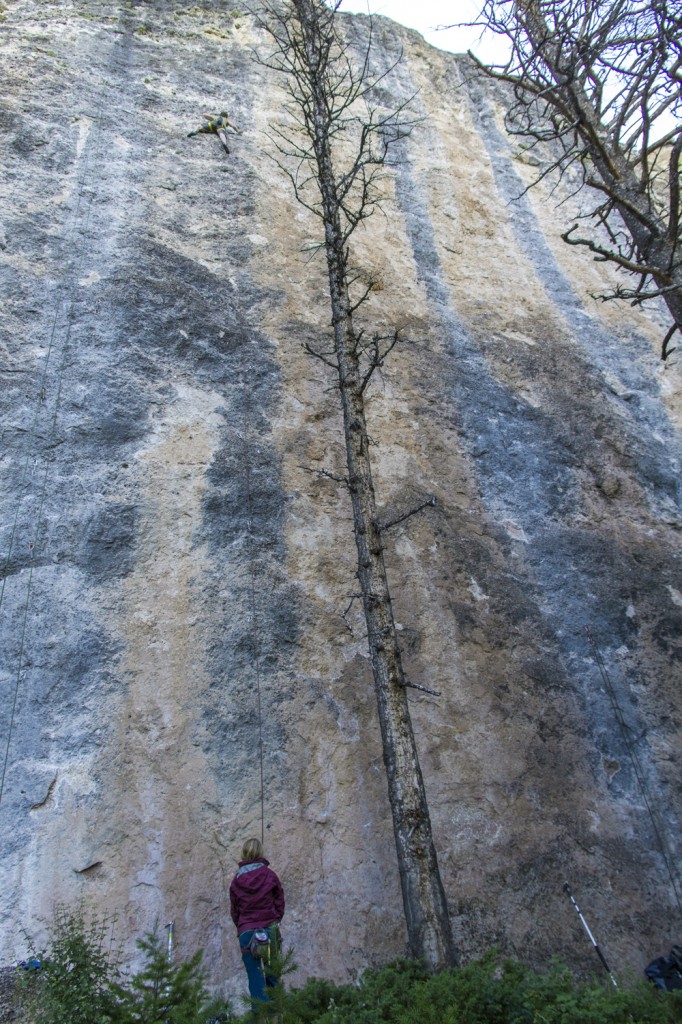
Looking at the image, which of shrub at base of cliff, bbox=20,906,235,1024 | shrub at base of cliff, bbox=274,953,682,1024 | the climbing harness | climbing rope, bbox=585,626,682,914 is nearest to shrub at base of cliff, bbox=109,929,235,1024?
shrub at base of cliff, bbox=20,906,235,1024

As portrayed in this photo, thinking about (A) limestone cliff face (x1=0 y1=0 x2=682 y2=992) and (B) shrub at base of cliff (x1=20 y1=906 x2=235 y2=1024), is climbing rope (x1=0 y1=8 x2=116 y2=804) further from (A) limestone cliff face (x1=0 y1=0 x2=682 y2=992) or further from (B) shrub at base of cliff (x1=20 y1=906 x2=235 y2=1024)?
(B) shrub at base of cliff (x1=20 y1=906 x2=235 y2=1024)

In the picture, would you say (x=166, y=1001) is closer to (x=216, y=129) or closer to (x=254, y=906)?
(x=254, y=906)

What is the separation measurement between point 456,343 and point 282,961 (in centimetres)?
789

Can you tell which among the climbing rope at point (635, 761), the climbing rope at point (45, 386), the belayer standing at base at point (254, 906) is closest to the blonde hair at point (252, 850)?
the belayer standing at base at point (254, 906)

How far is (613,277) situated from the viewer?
1184cm

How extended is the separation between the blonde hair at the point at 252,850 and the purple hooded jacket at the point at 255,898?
39mm

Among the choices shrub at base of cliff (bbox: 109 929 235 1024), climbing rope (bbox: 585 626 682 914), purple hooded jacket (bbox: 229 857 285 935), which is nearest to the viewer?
shrub at base of cliff (bbox: 109 929 235 1024)

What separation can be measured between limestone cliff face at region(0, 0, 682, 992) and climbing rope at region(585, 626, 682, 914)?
30mm

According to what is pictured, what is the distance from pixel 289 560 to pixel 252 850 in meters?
2.78

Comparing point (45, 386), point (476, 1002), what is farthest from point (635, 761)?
point (45, 386)

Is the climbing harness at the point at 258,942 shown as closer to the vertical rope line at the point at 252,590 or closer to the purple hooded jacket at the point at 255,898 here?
the purple hooded jacket at the point at 255,898

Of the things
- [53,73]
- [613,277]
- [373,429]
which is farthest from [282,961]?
[53,73]

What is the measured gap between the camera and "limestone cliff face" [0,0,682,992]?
5.70 metres

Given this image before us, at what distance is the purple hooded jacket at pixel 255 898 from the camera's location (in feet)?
16.0
